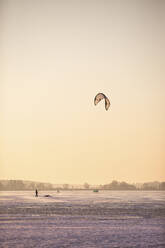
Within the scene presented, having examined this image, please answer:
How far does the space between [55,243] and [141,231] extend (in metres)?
2.48

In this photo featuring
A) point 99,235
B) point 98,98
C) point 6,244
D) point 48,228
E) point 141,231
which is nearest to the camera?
point 6,244

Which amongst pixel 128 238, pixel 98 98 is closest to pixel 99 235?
pixel 128 238

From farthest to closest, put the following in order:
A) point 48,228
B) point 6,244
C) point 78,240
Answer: point 48,228 → point 78,240 → point 6,244

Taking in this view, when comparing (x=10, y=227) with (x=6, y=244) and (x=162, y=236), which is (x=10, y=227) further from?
(x=162, y=236)

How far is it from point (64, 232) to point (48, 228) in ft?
3.04

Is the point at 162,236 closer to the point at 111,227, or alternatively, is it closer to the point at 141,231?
the point at 141,231

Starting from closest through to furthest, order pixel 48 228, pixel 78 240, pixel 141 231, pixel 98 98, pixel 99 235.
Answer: pixel 78 240 < pixel 99 235 < pixel 141 231 < pixel 48 228 < pixel 98 98

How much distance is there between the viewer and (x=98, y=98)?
1099 cm

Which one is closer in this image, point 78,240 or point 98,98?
point 78,240

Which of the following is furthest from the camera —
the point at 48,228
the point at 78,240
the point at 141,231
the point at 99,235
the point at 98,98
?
the point at 98,98

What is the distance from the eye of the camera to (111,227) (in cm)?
1020

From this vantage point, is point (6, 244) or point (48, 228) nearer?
point (6, 244)

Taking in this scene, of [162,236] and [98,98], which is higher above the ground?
[98,98]

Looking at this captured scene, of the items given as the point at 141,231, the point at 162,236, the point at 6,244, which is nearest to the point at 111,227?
the point at 141,231
